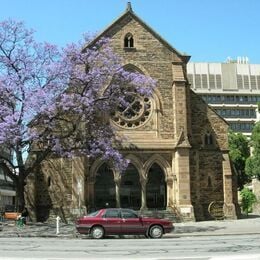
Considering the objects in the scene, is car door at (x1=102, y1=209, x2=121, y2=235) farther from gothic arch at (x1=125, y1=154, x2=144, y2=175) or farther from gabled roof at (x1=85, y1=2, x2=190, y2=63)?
gabled roof at (x1=85, y1=2, x2=190, y2=63)

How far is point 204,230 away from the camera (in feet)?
89.8

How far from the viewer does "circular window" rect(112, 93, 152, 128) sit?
36.3 m

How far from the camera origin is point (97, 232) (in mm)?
23078

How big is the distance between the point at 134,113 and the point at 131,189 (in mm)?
5205

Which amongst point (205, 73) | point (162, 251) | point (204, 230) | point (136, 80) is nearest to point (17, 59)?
point (136, 80)

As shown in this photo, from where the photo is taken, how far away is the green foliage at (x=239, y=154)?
60656mm

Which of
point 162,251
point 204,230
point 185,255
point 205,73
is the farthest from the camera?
point 205,73

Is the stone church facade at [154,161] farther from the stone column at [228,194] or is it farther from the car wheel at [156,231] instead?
the car wheel at [156,231]

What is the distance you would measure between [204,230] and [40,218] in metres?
12.6

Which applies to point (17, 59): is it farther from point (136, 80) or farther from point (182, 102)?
point (182, 102)

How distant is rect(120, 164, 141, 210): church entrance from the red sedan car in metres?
12.3

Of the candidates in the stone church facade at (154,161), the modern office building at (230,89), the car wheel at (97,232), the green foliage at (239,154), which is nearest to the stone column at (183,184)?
the stone church facade at (154,161)

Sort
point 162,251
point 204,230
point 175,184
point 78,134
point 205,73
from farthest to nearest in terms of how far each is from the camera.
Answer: point 205,73 < point 175,184 < point 78,134 < point 204,230 < point 162,251

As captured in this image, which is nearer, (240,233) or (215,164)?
(240,233)
